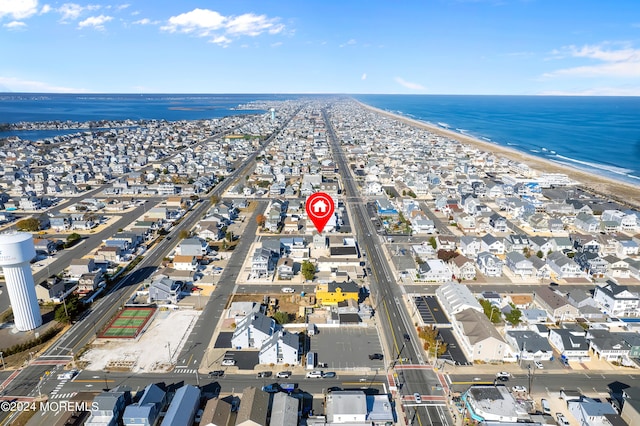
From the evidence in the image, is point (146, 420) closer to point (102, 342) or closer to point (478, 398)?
point (102, 342)

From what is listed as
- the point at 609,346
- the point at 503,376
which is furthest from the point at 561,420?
the point at 609,346

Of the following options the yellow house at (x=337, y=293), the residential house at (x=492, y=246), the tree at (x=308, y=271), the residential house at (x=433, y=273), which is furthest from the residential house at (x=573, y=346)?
the tree at (x=308, y=271)

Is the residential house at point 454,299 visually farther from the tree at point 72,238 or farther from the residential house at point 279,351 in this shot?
the tree at point 72,238

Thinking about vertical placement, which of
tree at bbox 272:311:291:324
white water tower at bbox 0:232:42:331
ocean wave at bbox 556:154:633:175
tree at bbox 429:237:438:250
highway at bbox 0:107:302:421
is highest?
white water tower at bbox 0:232:42:331

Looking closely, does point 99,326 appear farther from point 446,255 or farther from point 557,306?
point 557,306

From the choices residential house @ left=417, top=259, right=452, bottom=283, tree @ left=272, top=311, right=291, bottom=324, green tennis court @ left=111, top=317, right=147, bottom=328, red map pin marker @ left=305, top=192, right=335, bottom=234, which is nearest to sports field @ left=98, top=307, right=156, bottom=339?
green tennis court @ left=111, top=317, right=147, bottom=328

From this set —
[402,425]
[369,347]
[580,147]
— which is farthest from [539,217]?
[580,147]

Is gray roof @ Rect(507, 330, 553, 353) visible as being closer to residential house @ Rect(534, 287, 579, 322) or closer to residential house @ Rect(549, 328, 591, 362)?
residential house @ Rect(549, 328, 591, 362)
